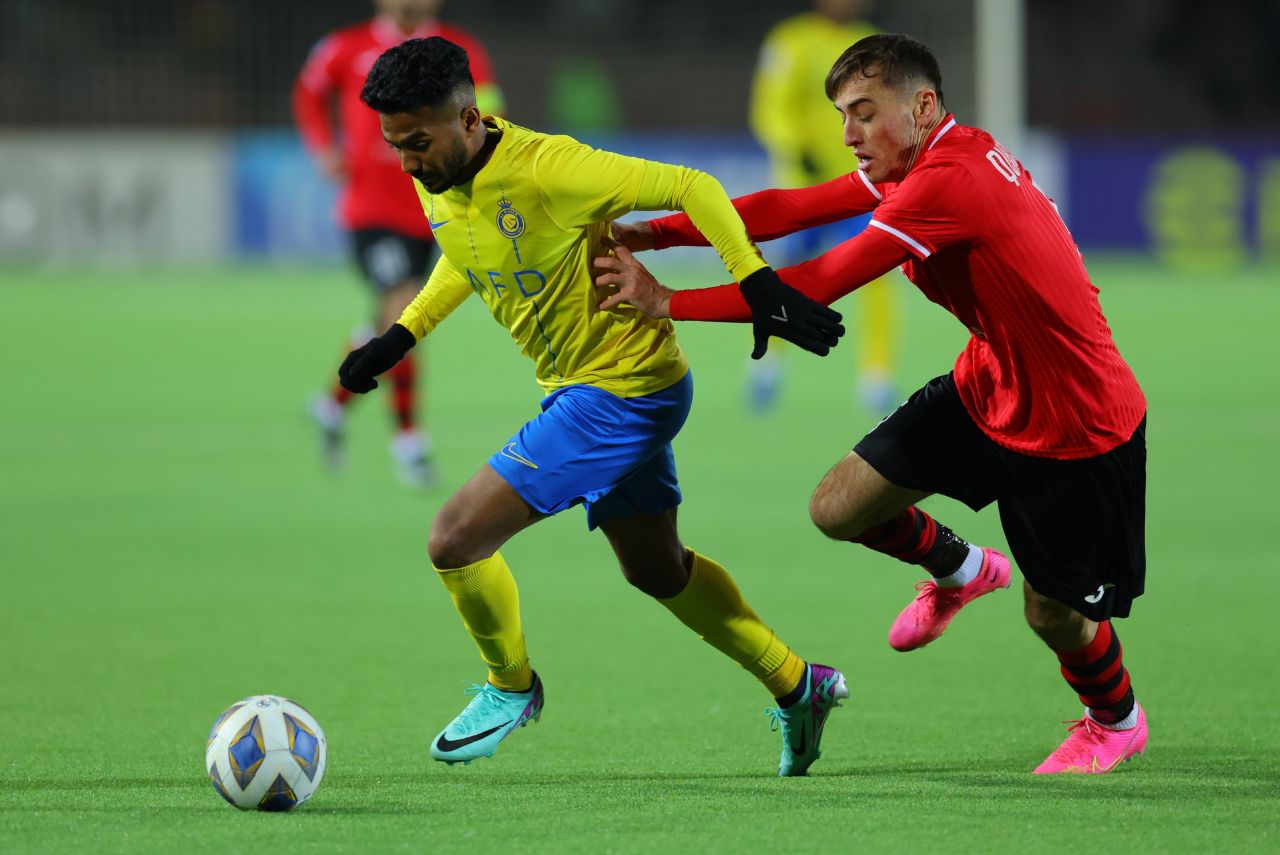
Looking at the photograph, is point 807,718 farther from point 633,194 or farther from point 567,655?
point 567,655

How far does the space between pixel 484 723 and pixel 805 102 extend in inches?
336

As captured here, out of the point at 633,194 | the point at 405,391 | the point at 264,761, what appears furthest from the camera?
the point at 405,391

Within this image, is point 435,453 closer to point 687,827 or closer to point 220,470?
point 220,470

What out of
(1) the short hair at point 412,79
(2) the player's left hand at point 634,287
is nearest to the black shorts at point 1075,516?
(2) the player's left hand at point 634,287

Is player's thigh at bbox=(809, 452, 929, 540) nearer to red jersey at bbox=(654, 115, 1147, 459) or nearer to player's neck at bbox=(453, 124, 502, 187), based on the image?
red jersey at bbox=(654, 115, 1147, 459)

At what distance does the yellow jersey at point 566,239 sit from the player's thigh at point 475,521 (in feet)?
1.22

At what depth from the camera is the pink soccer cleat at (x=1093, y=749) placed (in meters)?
4.60

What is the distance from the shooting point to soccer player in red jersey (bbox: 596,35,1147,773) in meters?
4.34

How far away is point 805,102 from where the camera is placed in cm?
1251

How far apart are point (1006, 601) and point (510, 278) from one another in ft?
10.5

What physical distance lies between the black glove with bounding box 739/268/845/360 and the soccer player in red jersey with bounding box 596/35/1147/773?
18 mm

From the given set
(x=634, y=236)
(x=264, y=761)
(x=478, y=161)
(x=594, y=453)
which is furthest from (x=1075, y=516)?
(x=264, y=761)

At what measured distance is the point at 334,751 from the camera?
4.83 meters

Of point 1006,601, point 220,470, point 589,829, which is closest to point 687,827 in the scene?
point 589,829
